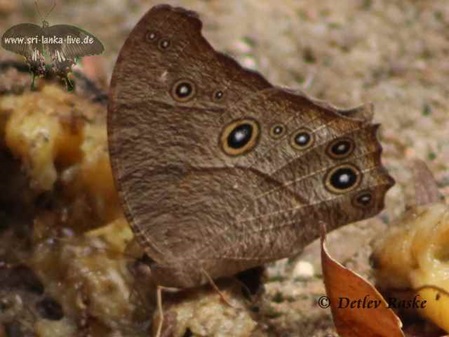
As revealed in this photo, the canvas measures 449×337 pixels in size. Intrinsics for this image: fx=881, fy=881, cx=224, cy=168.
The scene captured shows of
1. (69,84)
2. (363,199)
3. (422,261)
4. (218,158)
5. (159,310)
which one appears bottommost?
(159,310)

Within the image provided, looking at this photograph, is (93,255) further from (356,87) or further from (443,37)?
(443,37)

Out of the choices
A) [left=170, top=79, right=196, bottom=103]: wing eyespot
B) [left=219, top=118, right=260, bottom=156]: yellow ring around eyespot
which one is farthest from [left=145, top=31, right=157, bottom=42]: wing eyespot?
[left=219, top=118, right=260, bottom=156]: yellow ring around eyespot

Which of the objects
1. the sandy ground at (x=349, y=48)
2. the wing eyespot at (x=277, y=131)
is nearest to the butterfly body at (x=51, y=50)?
the sandy ground at (x=349, y=48)

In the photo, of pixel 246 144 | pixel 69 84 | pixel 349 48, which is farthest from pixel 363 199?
pixel 349 48

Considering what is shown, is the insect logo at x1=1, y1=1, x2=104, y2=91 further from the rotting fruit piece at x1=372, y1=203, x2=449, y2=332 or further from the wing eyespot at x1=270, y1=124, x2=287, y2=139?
the rotting fruit piece at x1=372, y1=203, x2=449, y2=332

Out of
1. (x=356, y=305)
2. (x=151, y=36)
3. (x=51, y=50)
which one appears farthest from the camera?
(x=51, y=50)

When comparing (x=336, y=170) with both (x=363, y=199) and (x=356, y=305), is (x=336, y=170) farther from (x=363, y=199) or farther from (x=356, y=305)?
(x=356, y=305)
